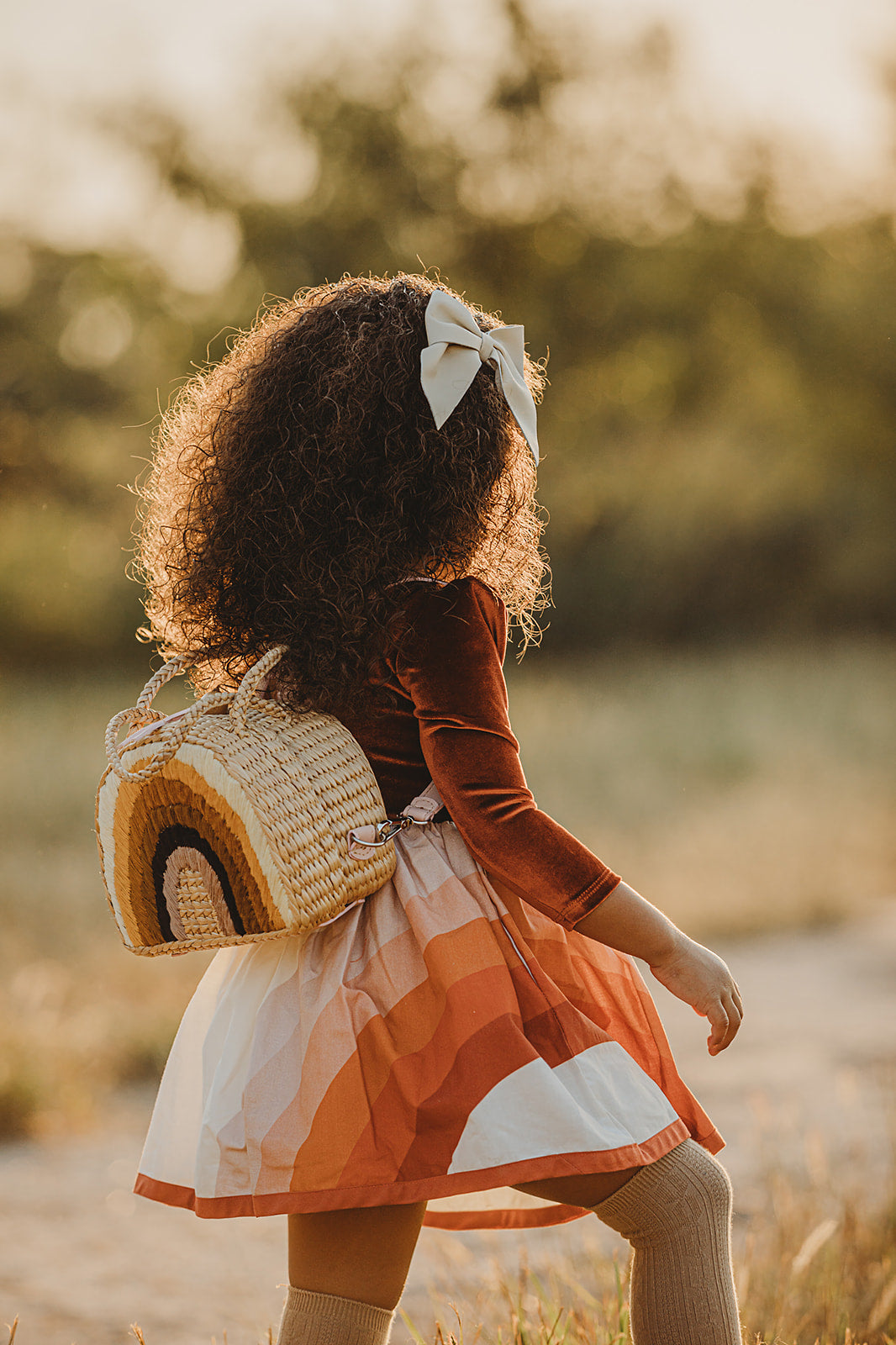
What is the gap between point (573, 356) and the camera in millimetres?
9078

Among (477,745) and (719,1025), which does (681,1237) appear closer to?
(719,1025)

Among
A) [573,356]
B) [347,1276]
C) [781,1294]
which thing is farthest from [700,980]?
[573,356]

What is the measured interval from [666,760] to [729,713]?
132 centimetres

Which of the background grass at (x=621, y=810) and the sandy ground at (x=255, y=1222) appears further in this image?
the background grass at (x=621, y=810)

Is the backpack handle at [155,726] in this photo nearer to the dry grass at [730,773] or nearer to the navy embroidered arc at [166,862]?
the navy embroidered arc at [166,862]

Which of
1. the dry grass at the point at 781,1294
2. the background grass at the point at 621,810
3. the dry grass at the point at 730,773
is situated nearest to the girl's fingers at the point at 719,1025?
the dry grass at the point at 781,1294

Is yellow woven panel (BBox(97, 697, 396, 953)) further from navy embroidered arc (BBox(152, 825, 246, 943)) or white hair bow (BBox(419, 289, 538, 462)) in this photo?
white hair bow (BBox(419, 289, 538, 462))

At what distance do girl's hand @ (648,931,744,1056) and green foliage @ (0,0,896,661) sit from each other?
19.8ft

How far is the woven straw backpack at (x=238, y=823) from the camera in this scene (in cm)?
87

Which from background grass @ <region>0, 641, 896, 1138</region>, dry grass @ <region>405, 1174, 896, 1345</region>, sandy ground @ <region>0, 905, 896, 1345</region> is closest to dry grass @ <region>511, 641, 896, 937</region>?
background grass @ <region>0, 641, 896, 1138</region>

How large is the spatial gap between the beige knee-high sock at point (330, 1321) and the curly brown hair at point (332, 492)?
18.3 inches

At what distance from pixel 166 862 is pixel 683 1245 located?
0.50m

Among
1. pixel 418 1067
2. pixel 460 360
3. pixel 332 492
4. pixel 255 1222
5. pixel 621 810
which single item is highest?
pixel 621 810

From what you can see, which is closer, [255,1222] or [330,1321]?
[330,1321]
